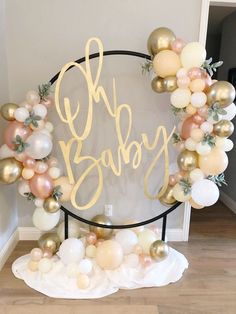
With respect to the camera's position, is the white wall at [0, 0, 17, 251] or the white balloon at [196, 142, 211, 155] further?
the white wall at [0, 0, 17, 251]

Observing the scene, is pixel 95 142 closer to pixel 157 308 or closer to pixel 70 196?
pixel 70 196

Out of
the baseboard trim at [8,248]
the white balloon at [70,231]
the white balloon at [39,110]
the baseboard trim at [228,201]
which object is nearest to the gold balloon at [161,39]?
the white balloon at [39,110]

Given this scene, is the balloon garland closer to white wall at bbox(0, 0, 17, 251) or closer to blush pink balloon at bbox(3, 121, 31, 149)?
blush pink balloon at bbox(3, 121, 31, 149)

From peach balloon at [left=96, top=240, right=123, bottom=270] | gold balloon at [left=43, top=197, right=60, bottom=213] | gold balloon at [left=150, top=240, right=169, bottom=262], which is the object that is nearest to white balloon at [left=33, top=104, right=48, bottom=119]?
gold balloon at [left=43, top=197, right=60, bottom=213]

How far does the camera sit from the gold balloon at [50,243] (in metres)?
2.14

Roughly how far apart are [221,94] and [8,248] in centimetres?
209

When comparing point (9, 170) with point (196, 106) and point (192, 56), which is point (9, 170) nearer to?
point (196, 106)

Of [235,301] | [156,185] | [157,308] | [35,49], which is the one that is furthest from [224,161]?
[35,49]

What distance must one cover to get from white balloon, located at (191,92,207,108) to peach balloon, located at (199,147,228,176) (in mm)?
335

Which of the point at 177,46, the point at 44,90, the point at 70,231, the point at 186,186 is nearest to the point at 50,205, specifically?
the point at 70,231

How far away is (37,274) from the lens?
2031mm

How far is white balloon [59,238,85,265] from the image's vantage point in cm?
202

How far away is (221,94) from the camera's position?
5.88 ft

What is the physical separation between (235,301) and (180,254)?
23.3 inches
